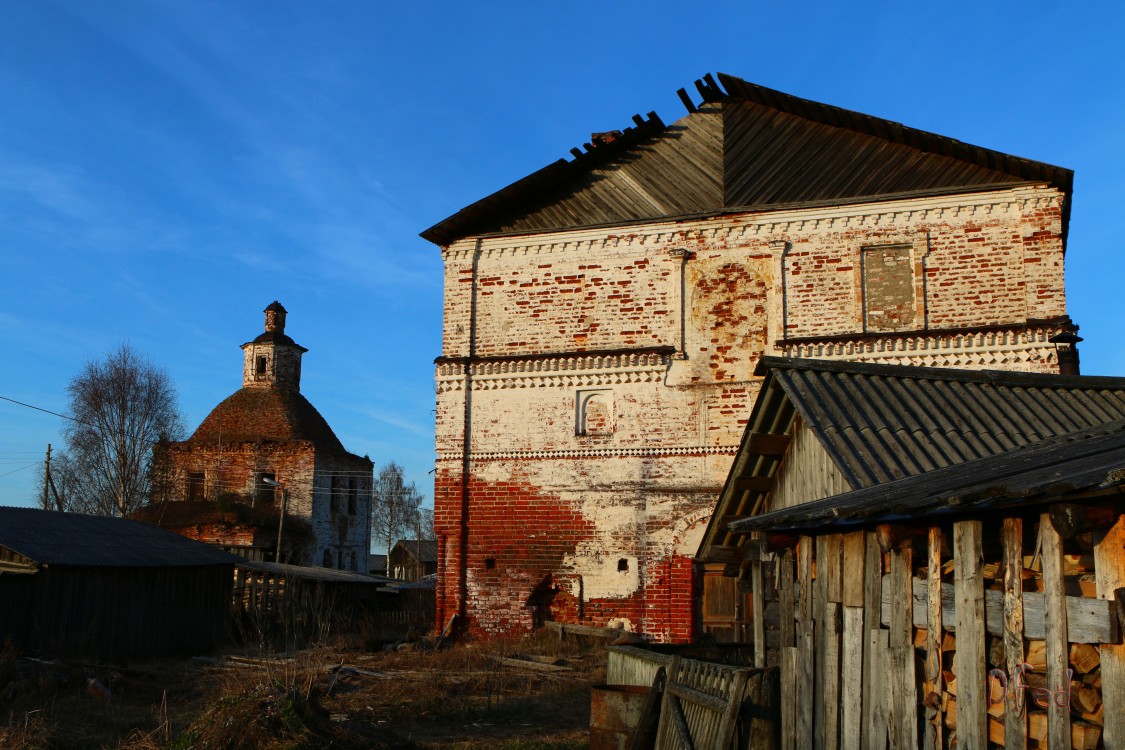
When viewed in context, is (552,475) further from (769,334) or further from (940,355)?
(940,355)

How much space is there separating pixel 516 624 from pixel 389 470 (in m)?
59.4

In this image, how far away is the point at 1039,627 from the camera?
15.6 feet

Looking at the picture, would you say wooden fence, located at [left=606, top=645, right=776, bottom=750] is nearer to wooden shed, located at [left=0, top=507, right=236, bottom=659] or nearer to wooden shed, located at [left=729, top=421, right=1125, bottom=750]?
wooden shed, located at [left=729, top=421, right=1125, bottom=750]

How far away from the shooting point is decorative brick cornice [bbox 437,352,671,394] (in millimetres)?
18406

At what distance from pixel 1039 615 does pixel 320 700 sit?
10.3 metres

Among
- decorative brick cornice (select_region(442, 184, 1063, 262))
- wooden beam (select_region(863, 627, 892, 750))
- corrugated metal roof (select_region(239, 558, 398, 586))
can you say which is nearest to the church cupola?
corrugated metal roof (select_region(239, 558, 398, 586))

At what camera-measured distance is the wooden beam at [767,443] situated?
10180mm

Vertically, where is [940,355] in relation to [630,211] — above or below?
below

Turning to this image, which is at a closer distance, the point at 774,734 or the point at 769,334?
the point at 774,734

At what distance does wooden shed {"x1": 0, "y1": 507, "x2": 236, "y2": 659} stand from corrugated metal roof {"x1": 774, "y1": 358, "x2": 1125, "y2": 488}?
1366cm

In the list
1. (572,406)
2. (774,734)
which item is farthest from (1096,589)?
(572,406)

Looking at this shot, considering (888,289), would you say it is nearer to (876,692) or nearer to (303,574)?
(876,692)

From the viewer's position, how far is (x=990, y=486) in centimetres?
461

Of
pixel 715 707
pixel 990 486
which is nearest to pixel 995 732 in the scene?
pixel 990 486
